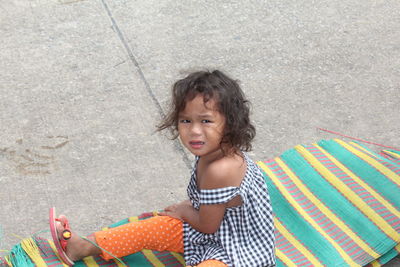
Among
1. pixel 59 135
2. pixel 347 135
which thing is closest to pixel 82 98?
pixel 59 135

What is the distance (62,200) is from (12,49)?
1272 millimetres

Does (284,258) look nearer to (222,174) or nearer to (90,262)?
(222,174)

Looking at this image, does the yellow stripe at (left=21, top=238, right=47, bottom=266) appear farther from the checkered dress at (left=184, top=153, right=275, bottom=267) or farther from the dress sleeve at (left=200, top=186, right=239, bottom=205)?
the dress sleeve at (left=200, top=186, right=239, bottom=205)

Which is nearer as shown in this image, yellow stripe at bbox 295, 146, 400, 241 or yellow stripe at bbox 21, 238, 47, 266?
yellow stripe at bbox 21, 238, 47, 266

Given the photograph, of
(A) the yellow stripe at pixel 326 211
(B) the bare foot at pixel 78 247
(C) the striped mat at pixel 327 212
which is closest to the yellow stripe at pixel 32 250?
(C) the striped mat at pixel 327 212

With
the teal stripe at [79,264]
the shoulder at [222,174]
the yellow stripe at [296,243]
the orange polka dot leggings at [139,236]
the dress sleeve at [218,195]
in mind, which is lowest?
the yellow stripe at [296,243]

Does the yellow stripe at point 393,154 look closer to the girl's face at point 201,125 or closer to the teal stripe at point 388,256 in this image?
the teal stripe at point 388,256

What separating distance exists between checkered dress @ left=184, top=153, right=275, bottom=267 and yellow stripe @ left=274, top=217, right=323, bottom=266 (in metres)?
0.21

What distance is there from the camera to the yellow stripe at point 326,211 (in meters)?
2.48

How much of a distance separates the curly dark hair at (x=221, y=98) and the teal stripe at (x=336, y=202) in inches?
25.6

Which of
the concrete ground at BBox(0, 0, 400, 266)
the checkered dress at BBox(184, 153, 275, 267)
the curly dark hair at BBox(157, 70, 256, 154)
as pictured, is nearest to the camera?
the curly dark hair at BBox(157, 70, 256, 154)

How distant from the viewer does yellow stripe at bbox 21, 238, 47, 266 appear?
2324 mm

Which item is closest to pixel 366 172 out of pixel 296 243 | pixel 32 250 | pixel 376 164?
pixel 376 164

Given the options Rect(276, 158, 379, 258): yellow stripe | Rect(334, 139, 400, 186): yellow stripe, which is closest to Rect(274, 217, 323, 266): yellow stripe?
Rect(276, 158, 379, 258): yellow stripe
